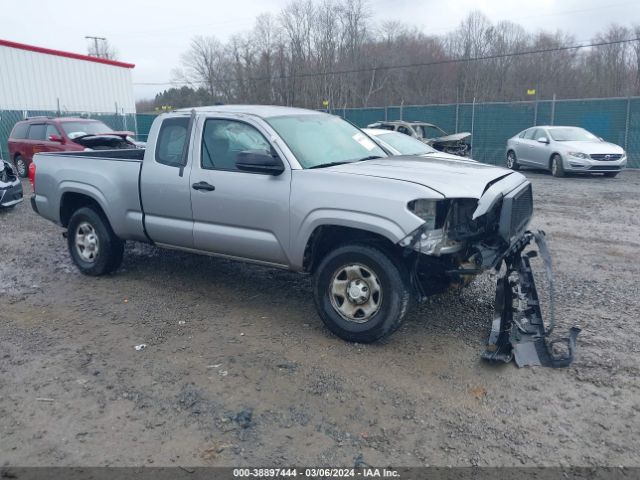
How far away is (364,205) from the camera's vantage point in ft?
14.5

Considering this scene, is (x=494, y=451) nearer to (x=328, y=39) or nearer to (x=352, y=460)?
(x=352, y=460)

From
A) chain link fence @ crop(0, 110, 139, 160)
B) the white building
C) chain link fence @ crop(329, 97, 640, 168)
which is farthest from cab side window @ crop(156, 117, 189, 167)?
the white building

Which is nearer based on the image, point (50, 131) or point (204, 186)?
point (204, 186)

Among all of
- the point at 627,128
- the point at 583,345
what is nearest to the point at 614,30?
the point at 627,128

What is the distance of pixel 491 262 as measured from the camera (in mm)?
4445

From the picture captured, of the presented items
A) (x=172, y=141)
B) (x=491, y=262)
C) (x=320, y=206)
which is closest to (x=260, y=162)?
(x=320, y=206)

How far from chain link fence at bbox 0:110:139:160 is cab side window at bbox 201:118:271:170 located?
19.4m

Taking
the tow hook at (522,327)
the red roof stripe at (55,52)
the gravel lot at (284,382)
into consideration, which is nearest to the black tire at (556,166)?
the gravel lot at (284,382)

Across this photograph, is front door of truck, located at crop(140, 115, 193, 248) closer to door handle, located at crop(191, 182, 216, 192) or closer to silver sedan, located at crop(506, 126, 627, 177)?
door handle, located at crop(191, 182, 216, 192)

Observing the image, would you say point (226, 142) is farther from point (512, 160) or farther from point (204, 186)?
point (512, 160)

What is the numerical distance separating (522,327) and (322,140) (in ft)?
8.19

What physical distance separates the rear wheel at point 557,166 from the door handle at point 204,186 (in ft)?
43.1

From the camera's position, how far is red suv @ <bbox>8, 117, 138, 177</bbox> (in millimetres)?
14922

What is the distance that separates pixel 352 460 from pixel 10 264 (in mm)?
6045
